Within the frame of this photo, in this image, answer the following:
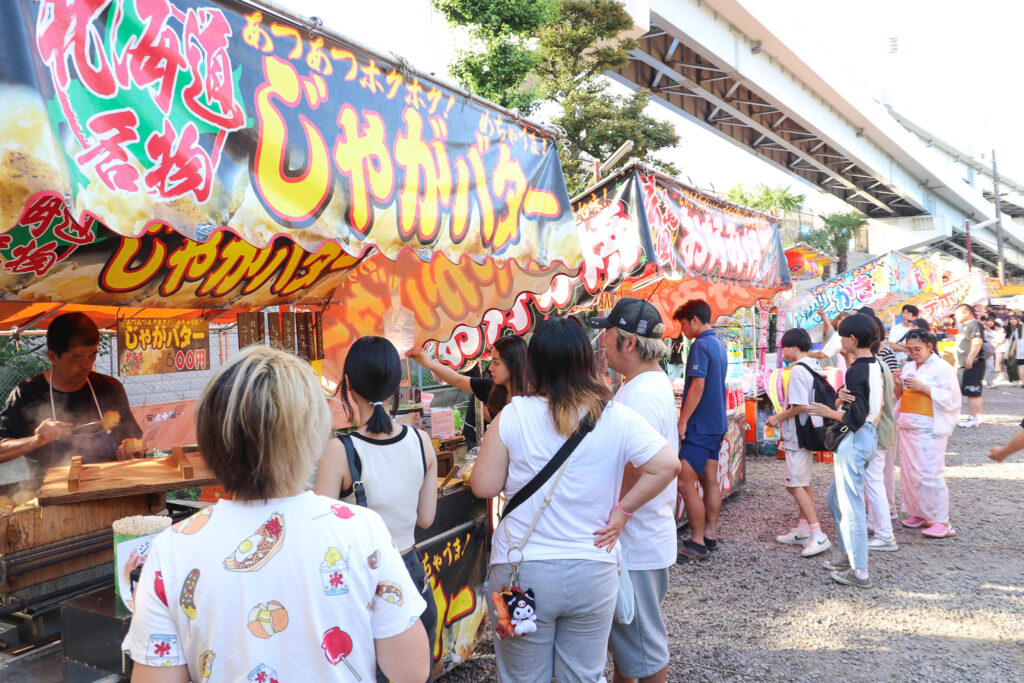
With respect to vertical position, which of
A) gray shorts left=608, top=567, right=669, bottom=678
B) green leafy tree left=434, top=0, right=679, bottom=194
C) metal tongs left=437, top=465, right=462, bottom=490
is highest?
green leafy tree left=434, top=0, right=679, bottom=194

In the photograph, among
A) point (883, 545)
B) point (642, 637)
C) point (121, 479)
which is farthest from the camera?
point (883, 545)

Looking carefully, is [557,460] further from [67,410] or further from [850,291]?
[850,291]

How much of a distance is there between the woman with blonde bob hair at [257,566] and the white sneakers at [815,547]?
511 cm

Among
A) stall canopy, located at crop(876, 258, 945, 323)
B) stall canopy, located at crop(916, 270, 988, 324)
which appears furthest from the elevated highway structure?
stall canopy, located at crop(916, 270, 988, 324)

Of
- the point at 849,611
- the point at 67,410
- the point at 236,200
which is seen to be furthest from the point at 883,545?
the point at 67,410

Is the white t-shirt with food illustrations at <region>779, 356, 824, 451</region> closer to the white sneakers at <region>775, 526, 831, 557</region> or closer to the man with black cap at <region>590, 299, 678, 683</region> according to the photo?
the white sneakers at <region>775, 526, 831, 557</region>

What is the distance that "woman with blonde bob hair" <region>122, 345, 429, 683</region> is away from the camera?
51.6 inches

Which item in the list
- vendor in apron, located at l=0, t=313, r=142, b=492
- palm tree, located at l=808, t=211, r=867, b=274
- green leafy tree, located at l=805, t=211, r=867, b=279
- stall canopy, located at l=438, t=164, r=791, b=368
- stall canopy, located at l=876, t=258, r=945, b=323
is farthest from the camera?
palm tree, located at l=808, t=211, r=867, b=274

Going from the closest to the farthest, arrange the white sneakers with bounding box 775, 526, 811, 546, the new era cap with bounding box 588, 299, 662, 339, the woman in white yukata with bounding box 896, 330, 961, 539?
the new era cap with bounding box 588, 299, 662, 339
the white sneakers with bounding box 775, 526, 811, 546
the woman in white yukata with bounding box 896, 330, 961, 539

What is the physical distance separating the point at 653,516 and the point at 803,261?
9514mm

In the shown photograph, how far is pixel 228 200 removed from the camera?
6.89 feet

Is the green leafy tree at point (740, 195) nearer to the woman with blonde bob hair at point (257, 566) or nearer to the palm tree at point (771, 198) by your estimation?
the palm tree at point (771, 198)

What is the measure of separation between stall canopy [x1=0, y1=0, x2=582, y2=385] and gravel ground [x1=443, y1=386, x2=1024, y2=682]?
252 cm

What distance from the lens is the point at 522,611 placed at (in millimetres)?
2260
